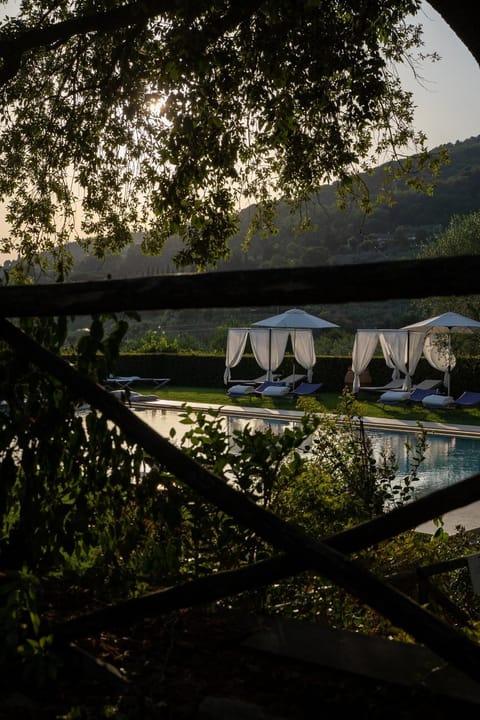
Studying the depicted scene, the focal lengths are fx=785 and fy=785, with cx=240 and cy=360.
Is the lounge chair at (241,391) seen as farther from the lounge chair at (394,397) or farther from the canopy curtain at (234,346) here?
the lounge chair at (394,397)

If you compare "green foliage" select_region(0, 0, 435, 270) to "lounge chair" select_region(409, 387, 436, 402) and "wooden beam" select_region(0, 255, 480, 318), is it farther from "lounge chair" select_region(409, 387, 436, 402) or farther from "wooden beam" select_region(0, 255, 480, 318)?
"lounge chair" select_region(409, 387, 436, 402)

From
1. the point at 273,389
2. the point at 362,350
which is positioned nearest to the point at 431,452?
the point at 273,389

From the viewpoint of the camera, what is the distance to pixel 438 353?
25.3 m

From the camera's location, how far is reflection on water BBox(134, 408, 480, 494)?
14.0 m

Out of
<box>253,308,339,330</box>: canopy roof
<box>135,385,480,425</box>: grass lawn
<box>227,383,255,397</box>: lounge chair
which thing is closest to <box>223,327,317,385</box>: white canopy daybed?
<box>253,308,339,330</box>: canopy roof

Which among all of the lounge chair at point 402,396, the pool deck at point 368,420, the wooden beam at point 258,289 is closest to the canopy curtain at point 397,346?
the lounge chair at point 402,396

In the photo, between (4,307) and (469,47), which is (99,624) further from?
(469,47)

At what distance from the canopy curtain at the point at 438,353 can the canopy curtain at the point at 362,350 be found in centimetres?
170

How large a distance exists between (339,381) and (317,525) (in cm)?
2360

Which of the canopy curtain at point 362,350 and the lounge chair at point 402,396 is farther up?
the canopy curtain at point 362,350

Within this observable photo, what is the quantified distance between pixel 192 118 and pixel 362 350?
62.1 feet

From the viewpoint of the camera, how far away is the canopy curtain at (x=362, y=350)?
2586 centimetres

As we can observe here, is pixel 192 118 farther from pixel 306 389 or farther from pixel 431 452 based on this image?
pixel 306 389

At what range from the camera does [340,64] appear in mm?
7762
